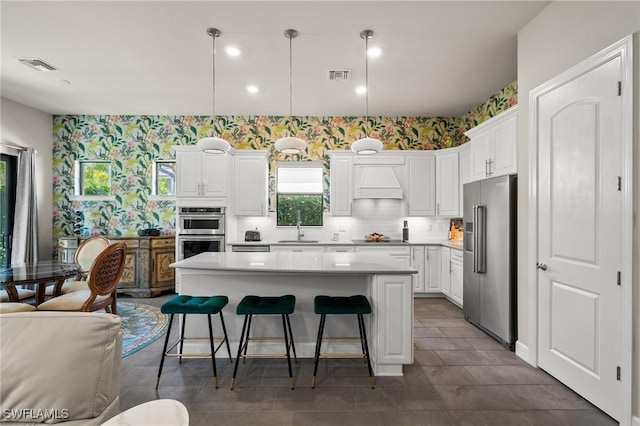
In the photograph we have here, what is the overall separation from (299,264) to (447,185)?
11.5ft

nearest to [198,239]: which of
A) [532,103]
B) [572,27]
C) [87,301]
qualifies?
[87,301]

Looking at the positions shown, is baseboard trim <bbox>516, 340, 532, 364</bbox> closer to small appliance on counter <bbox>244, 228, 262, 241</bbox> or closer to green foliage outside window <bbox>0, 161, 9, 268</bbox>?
small appliance on counter <bbox>244, 228, 262, 241</bbox>

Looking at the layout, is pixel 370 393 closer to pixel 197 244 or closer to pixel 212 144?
pixel 212 144

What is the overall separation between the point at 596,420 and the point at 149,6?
457cm

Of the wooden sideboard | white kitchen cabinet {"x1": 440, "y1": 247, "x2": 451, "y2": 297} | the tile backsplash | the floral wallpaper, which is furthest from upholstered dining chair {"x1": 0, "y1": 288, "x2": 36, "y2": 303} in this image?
white kitchen cabinet {"x1": 440, "y1": 247, "x2": 451, "y2": 297}

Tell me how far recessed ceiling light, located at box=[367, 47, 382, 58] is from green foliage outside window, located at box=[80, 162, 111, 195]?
5.02 meters

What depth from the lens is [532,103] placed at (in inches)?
112

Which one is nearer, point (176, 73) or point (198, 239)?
point (176, 73)

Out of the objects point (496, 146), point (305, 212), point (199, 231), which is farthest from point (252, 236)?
point (496, 146)

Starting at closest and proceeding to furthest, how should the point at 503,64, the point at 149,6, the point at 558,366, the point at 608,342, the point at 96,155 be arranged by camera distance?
the point at 608,342 < the point at 558,366 < the point at 149,6 < the point at 503,64 < the point at 96,155

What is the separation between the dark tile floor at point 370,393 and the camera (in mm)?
2119

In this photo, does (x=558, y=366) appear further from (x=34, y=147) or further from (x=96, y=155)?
(x=34, y=147)

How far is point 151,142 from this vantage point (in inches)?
226

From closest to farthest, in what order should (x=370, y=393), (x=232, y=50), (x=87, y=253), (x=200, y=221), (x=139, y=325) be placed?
(x=370, y=393) < (x=232, y=50) < (x=139, y=325) < (x=87, y=253) < (x=200, y=221)
